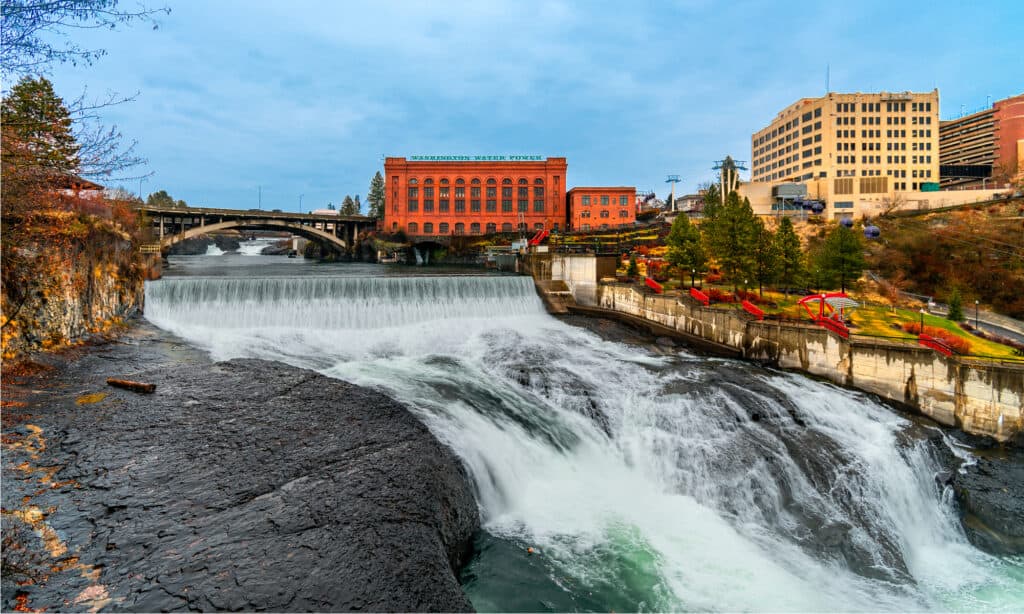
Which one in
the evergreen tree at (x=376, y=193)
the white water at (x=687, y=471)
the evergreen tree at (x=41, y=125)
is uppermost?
the evergreen tree at (x=376, y=193)

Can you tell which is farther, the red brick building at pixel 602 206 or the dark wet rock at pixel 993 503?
the red brick building at pixel 602 206

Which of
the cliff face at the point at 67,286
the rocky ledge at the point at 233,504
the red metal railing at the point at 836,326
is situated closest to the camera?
the rocky ledge at the point at 233,504

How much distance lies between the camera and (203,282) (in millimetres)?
24250

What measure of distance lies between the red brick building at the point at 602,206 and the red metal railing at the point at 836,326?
68682 millimetres

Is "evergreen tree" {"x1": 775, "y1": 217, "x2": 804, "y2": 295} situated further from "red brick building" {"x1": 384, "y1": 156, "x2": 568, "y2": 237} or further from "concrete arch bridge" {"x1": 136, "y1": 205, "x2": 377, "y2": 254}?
"concrete arch bridge" {"x1": 136, "y1": 205, "x2": 377, "y2": 254}

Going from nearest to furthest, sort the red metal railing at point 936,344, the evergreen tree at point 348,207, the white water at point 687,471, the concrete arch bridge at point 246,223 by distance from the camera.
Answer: the white water at point 687,471
the red metal railing at point 936,344
the concrete arch bridge at point 246,223
the evergreen tree at point 348,207

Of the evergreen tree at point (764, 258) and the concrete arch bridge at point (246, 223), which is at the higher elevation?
the concrete arch bridge at point (246, 223)

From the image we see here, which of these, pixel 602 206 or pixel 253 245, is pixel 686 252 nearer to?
pixel 602 206

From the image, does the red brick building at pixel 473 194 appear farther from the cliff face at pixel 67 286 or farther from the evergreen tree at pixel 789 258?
the cliff face at pixel 67 286

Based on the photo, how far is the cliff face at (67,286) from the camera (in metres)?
13.1

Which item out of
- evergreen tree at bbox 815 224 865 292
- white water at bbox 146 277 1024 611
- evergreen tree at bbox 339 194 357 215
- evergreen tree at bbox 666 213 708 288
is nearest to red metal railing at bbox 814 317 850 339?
white water at bbox 146 277 1024 611

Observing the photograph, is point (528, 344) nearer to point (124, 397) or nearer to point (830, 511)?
point (830, 511)

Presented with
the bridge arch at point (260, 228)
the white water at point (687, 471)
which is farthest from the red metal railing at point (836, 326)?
the bridge arch at point (260, 228)

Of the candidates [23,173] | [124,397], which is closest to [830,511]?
[124,397]
